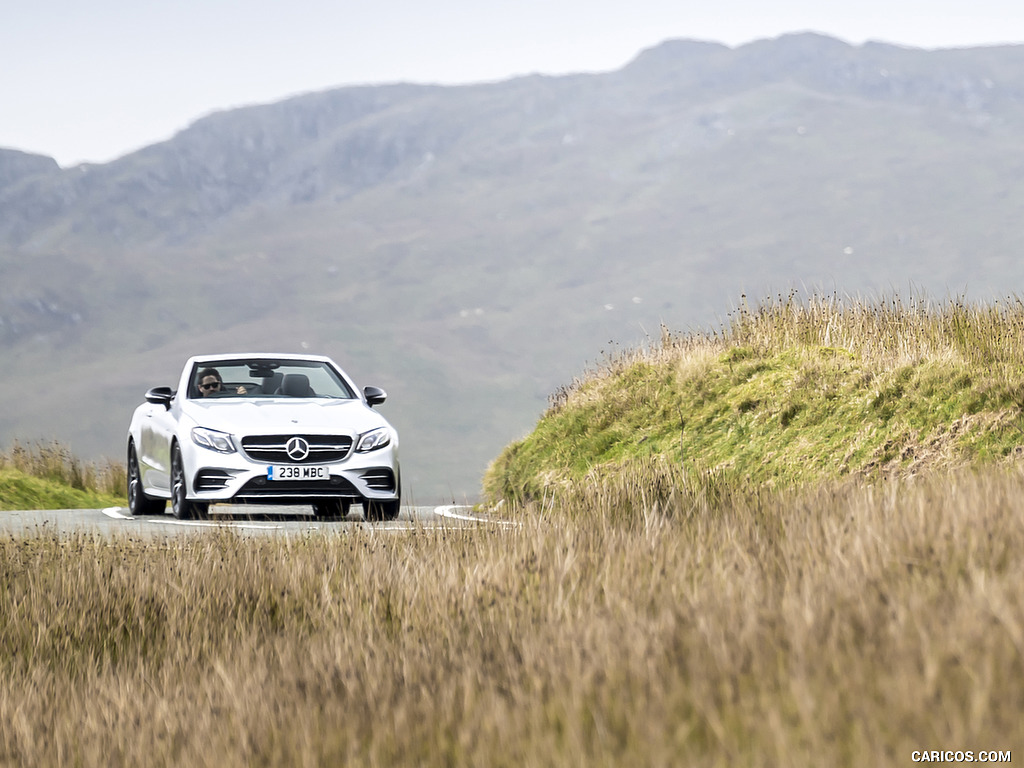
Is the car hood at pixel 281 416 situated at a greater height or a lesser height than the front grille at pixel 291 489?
greater

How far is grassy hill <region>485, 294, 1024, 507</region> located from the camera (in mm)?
13383

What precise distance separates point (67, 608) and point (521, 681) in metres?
3.55

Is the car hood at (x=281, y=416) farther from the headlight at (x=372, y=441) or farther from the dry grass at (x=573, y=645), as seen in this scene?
the dry grass at (x=573, y=645)

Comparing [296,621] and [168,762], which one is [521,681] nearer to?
[168,762]

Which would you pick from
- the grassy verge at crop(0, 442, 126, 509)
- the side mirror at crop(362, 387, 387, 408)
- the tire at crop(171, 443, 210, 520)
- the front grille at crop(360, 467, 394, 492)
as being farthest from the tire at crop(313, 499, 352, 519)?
the grassy verge at crop(0, 442, 126, 509)

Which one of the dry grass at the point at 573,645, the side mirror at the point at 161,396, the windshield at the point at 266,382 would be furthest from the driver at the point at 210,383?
the dry grass at the point at 573,645

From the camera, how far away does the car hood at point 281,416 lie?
13469 mm

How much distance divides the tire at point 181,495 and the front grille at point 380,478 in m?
1.75

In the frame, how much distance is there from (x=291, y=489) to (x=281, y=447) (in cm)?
44

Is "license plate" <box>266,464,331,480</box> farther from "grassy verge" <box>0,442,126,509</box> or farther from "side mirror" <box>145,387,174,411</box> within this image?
"grassy verge" <box>0,442,126,509</box>

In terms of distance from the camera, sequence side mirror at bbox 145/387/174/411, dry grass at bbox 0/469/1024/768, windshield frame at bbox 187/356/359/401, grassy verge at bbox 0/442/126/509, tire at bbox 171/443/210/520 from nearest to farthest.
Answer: dry grass at bbox 0/469/1024/768 → tire at bbox 171/443/210/520 → side mirror at bbox 145/387/174/411 → windshield frame at bbox 187/356/359/401 → grassy verge at bbox 0/442/126/509

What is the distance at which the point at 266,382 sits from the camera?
14930mm

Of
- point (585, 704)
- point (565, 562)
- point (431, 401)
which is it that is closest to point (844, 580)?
point (585, 704)

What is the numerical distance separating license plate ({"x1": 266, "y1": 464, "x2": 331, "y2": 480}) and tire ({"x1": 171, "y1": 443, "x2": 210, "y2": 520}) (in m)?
0.91
